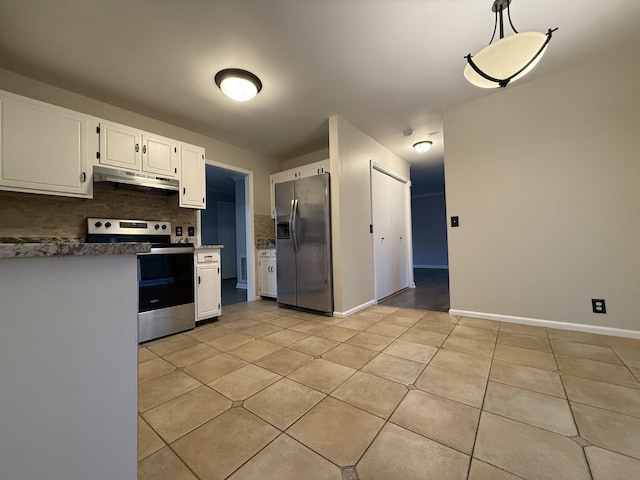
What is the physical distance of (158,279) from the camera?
96.5 inches

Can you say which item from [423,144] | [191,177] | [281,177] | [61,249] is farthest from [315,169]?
[61,249]

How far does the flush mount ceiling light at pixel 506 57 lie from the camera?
1378 millimetres

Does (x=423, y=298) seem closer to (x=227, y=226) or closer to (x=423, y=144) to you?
(x=423, y=144)

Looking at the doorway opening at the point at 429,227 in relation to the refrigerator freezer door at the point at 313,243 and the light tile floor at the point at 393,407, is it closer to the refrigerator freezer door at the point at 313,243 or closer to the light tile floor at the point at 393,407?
the refrigerator freezer door at the point at 313,243

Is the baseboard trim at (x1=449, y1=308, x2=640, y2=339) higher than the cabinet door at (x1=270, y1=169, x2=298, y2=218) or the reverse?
the reverse

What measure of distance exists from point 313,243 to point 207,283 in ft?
4.48

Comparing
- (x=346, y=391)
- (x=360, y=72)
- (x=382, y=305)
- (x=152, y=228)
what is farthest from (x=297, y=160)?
(x=346, y=391)

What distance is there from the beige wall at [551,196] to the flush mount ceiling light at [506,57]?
4.00 feet

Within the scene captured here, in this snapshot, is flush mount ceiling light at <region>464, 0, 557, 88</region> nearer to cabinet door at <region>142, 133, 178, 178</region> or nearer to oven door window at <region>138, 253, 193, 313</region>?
cabinet door at <region>142, 133, 178, 178</region>

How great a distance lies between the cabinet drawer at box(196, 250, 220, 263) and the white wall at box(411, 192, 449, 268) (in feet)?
23.8

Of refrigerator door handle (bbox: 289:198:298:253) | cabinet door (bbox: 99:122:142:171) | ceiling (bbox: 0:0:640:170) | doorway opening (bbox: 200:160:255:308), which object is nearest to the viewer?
ceiling (bbox: 0:0:640:170)

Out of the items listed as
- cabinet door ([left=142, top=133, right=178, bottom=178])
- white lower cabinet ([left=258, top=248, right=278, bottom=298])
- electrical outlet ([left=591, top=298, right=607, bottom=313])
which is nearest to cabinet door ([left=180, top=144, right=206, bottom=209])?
cabinet door ([left=142, top=133, right=178, bottom=178])

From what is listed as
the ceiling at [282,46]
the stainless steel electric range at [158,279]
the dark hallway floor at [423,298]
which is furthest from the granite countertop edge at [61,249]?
the dark hallway floor at [423,298]

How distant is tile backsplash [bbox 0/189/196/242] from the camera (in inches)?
81.6
